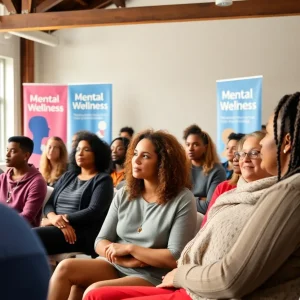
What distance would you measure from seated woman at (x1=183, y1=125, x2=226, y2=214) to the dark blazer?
3.21ft

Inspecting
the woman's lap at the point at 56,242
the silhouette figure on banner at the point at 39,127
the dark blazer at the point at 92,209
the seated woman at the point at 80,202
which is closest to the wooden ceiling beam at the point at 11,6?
the silhouette figure on banner at the point at 39,127

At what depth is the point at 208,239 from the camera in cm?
181

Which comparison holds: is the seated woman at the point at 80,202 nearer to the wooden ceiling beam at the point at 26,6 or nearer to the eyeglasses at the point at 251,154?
the eyeglasses at the point at 251,154

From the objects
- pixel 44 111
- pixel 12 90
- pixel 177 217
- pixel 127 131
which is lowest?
pixel 177 217

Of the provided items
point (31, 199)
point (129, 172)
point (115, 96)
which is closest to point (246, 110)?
point (115, 96)

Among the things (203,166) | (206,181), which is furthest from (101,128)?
(206,181)

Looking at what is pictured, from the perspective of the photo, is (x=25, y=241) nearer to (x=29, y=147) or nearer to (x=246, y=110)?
(x=29, y=147)

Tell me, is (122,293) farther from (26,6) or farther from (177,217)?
(26,6)

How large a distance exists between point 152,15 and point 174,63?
90.6 inches

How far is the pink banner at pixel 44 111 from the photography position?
868cm

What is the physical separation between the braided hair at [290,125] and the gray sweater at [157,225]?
1.10 meters

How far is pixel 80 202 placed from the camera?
3875mm

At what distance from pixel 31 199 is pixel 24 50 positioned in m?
6.02

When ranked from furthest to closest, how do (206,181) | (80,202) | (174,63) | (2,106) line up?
(2,106) < (174,63) < (206,181) < (80,202)
